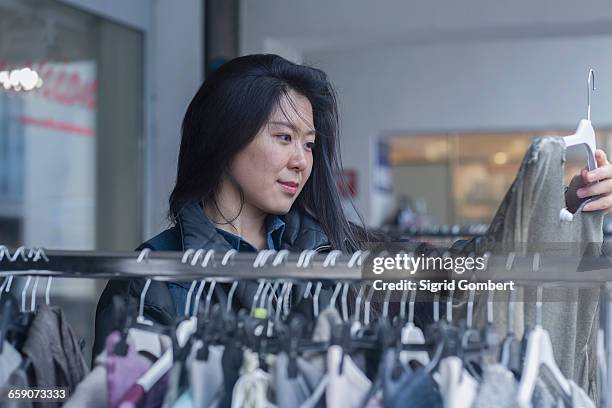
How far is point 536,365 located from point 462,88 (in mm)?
7479

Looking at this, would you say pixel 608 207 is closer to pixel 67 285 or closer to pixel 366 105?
pixel 67 285

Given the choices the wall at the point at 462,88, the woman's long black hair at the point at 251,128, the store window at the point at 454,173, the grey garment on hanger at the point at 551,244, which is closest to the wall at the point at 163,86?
the wall at the point at 462,88

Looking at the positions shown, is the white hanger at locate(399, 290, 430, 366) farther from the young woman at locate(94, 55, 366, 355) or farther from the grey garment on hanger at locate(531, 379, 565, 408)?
the young woman at locate(94, 55, 366, 355)

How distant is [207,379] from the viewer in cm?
127

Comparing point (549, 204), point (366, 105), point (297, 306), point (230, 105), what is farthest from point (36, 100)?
point (366, 105)

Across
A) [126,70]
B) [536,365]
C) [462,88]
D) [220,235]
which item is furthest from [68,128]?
[462,88]

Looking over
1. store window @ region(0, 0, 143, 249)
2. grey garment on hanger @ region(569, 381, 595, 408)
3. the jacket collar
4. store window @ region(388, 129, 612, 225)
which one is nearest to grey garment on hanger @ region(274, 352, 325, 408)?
grey garment on hanger @ region(569, 381, 595, 408)

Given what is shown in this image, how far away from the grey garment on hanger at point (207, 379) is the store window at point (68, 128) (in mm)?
3424

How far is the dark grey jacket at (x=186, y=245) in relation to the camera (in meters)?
1.67

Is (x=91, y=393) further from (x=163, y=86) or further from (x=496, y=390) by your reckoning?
(x=163, y=86)

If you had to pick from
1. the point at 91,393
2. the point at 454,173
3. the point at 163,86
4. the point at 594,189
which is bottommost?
the point at 91,393

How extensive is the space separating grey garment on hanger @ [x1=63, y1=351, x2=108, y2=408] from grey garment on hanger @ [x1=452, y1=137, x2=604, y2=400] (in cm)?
61

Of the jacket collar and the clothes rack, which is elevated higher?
the jacket collar

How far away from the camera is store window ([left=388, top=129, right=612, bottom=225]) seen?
9.58 metres
